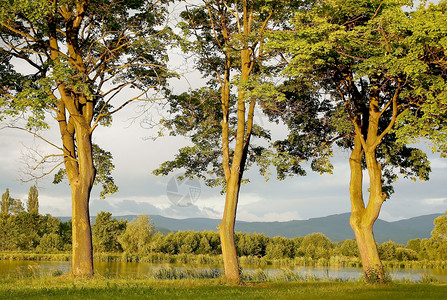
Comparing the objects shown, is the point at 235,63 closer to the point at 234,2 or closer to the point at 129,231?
the point at 234,2

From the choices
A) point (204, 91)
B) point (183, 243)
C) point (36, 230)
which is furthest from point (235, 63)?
point (36, 230)

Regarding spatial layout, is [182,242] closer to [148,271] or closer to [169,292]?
[148,271]

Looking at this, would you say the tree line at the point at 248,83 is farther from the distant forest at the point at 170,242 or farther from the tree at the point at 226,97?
the distant forest at the point at 170,242

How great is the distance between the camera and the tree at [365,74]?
63.0ft

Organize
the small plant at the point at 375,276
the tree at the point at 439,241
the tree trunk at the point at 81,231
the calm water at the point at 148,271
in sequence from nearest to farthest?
1. the tree trunk at the point at 81,231
2. the small plant at the point at 375,276
3. the calm water at the point at 148,271
4. the tree at the point at 439,241

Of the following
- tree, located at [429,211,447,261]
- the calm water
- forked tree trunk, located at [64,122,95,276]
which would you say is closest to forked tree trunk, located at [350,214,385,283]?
the calm water

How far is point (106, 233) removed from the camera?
2653 inches

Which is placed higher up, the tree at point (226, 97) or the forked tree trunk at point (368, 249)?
the tree at point (226, 97)

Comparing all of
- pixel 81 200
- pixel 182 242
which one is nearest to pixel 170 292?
pixel 81 200

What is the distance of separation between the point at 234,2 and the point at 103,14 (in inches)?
274

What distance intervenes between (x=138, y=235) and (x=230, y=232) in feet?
137

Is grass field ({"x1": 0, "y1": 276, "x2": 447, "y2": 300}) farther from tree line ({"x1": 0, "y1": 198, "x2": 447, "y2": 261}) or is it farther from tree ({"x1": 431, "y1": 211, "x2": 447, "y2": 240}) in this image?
tree ({"x1": 431, "y1": 211, "x2": 447, "y2": 240})

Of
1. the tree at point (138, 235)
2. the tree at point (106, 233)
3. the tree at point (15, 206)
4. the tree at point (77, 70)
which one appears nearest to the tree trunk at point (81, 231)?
the tree at point (77, 70)

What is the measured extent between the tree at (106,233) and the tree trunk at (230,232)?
5041 centimetres
